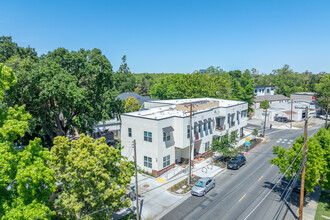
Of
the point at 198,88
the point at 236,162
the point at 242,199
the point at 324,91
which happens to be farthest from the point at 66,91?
the point at 324,91

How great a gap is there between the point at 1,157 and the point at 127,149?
902 inches

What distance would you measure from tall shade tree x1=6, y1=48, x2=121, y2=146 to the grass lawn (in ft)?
91.9

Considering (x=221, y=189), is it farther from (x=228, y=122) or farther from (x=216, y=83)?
(x=216, y=83)

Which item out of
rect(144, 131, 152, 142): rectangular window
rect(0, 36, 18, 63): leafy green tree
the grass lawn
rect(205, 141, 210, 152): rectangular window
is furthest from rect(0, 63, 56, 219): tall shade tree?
rect(0, 36, 18, 63): leafy green tree

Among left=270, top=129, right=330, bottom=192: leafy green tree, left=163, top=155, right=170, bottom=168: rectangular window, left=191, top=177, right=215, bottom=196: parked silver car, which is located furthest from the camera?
left=163, top=155, right=170, bottom=168: rectangular window

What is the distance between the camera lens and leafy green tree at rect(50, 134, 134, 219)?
15.2m

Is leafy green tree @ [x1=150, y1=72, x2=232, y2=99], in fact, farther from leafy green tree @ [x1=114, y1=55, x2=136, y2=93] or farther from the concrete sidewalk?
the concrete sidewalk

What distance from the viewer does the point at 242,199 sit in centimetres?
2381

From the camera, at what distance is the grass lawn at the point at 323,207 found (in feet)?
68.1

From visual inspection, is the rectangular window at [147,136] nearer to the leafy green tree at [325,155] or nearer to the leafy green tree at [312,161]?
the leafy green tree at [312,161]

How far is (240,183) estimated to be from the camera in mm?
27734

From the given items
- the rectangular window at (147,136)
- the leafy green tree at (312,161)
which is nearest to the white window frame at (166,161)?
the rectangular window at (147,136)

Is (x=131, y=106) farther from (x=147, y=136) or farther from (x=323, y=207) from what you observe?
(x=323, y=207)

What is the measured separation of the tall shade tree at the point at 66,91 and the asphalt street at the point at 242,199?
18.4 meters
